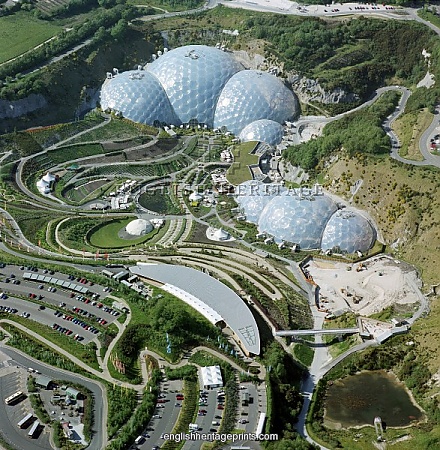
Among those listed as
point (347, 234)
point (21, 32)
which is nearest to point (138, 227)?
point (347, 234)

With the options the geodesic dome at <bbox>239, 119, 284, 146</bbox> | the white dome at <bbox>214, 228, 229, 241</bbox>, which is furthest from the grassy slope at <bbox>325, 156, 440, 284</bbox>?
the geodesic dome at <bbox>239, 119, 284, 146</bbox>

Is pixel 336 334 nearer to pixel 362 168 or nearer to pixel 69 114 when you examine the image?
pixel 362 168

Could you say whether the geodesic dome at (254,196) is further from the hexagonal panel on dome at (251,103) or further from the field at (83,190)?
the field at (83,190)

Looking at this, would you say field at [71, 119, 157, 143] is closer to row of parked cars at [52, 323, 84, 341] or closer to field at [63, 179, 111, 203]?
field at [63, 179, 111, 203]

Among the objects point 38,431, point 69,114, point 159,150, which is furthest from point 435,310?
point 69,114

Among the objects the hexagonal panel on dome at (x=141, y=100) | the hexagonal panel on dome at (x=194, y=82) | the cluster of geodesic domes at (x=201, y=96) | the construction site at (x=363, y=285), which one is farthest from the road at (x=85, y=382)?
the hexagonal panel on dome at (x=194, y=82)

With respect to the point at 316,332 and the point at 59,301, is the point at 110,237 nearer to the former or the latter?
the point at 59,301
